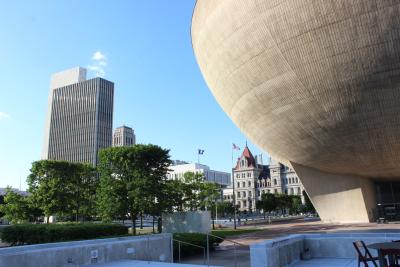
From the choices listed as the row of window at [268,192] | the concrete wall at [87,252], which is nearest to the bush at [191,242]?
the concrete wall at [87,252]

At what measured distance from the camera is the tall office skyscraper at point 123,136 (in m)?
164

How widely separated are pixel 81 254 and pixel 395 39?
21.1 meters

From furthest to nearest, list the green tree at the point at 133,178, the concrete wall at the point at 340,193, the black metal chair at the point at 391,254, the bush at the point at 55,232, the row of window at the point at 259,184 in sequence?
the row of window at the point at 259,184 < the concrete wall at the point at 340,193 < the green tree at the point at 133,178 < the bush at the point at 55,232 < the black metal chair at the point at 391,254

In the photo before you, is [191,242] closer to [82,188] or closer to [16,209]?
[16,209]

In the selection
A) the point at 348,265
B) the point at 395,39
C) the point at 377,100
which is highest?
the point at 395,39

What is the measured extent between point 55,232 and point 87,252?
14383 millimetres

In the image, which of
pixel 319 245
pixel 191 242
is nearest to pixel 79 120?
pixel 191 242

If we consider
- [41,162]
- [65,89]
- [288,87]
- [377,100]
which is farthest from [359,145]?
[65,89]

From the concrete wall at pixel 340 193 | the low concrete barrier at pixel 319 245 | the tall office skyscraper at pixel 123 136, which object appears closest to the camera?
the low concrete barrier at pixel 319 245

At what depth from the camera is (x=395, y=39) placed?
22.0m

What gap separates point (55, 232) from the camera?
937 inches

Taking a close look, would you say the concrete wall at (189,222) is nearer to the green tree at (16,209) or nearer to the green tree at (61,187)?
the green tree at (61,187)

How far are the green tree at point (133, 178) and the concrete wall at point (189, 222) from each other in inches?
88.9

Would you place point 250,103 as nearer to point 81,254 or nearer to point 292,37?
point 292,37
